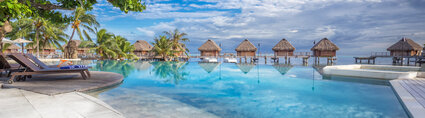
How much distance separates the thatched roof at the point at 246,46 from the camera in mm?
32406

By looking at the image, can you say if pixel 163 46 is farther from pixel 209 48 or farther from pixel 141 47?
pixel 141 47

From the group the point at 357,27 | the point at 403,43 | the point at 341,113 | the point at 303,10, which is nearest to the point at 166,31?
the point at 303,10

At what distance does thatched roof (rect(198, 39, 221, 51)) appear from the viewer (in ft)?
106

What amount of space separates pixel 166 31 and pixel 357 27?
97.3 ft

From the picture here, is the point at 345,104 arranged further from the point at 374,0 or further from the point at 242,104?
the point at 374,0

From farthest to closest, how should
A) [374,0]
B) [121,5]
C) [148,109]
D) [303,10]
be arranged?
[303,10]
[374,0]
[121,5]
[148,109]

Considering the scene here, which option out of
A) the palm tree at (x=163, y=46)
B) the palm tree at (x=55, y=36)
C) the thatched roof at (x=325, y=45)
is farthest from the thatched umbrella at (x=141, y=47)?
the thatched roof at (x=325, y=45)

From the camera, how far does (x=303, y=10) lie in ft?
68.8

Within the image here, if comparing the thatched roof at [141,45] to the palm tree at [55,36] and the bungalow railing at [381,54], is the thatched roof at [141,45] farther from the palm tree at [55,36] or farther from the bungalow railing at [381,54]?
A: the bungalow railing at [381,54]

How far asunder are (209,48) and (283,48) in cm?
1190

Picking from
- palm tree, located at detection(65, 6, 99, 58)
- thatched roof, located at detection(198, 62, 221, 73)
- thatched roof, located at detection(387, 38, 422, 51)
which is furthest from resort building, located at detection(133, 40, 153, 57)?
thatched roof, located at detection(387, 38, 422, 51)

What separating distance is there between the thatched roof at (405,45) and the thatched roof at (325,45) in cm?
929

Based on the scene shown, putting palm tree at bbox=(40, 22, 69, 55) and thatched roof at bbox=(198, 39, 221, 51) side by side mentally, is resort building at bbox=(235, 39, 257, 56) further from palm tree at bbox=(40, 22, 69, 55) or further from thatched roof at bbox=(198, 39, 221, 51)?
palm tree at bbox=(40, 22, 69, 55)

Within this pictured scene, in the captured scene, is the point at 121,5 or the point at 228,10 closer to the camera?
the point at 121,5
